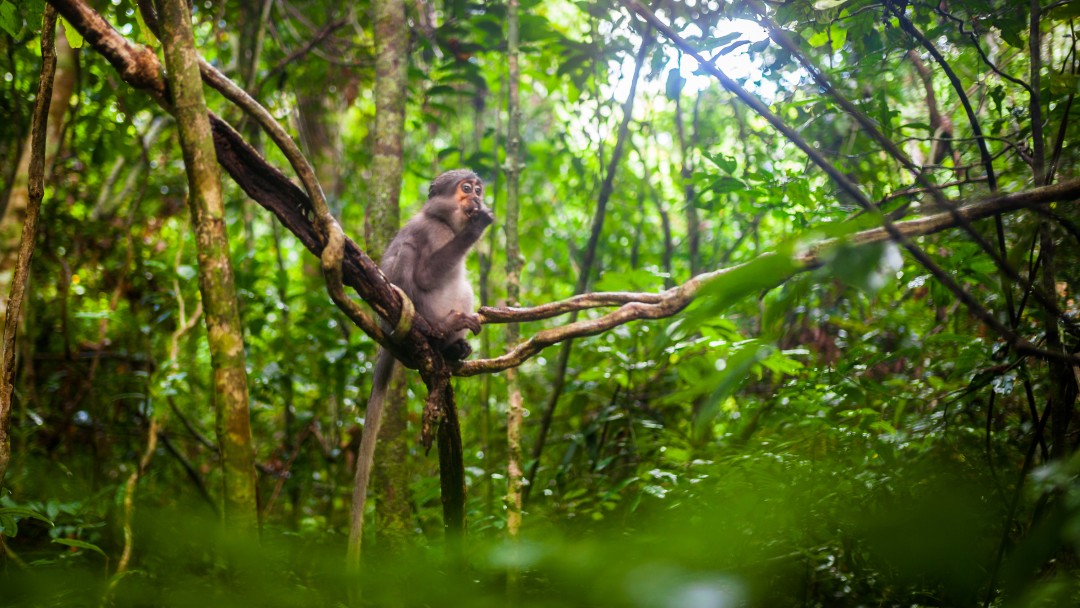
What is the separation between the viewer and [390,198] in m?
4.83

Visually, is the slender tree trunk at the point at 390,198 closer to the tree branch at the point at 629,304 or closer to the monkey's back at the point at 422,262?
the monkey's back at the point at 422,262

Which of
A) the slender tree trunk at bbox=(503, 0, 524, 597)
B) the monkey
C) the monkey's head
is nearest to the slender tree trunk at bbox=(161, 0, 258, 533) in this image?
the monkey

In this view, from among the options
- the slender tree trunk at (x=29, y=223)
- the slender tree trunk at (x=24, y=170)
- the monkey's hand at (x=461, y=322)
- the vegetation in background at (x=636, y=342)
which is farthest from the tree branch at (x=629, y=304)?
the slender tree trunk at (x=24, y=170)

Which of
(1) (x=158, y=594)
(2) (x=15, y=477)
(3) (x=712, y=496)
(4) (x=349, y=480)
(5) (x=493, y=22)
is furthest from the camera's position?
(4) (x=349, y=480)

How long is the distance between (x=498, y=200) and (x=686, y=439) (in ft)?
10.7

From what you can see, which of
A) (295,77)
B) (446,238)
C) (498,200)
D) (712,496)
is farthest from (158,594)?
(295,77)

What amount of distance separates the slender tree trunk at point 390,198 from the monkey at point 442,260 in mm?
186

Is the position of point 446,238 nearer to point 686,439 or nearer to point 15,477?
point 686,439

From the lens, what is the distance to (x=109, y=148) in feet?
22.9

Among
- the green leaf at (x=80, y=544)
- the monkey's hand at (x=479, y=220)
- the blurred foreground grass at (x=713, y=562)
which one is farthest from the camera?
the monkey's hand at (x=479, y=220)

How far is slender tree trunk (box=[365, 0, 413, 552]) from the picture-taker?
4.55 m

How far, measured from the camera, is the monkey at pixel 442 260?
418cm

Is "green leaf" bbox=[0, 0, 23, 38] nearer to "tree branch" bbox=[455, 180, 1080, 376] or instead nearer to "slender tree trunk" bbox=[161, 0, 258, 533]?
"slender tree trunk" bbox=[161, 0, 258, 533]

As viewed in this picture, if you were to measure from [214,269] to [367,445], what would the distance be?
6.31 ft
